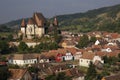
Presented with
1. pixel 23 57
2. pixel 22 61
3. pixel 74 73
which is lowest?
pixel 74 73

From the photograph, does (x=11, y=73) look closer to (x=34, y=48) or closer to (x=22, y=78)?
(x=22, y=78)

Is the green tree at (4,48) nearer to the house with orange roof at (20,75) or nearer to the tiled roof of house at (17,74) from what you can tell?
the tiled roof of house at (17,74)

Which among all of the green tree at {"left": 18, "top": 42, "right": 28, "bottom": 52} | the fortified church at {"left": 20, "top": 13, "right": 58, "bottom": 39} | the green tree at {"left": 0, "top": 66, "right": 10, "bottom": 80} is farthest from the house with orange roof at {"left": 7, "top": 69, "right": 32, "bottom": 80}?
the fortified church at {"left": 20, "top": 13, "right": 58, "bottom": 39}

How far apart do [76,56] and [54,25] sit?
16369 mm

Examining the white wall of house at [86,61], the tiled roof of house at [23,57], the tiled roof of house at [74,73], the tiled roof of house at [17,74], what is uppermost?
the tiled roof of house at [23,57]

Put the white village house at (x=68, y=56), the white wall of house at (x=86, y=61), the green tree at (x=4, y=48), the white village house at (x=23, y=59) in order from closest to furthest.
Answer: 1. the white wall of house at (x=86, y=61)
2. the white village house at (x=23, y=59)
3. the white village house at (x=68, y=56)
4. the green tree at (x=4, y=48)

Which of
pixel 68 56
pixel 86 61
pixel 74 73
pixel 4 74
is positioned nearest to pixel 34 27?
pixel 68 56

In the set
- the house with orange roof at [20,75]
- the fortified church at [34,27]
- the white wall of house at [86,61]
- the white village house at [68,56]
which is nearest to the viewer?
the house with orange roof at [20,75]

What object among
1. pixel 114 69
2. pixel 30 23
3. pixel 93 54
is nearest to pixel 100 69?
pixel 114 69

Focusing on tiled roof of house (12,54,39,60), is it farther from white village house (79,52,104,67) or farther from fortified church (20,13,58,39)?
fortified church (20,13,58,39)

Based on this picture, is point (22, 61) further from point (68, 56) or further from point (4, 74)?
point (4, 74)

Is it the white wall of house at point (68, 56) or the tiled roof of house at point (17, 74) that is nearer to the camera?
the tiled roof of house at point (17, 74)

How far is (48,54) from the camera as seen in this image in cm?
6519

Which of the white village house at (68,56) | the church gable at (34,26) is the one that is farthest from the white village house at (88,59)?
the church gable at (34,26)
